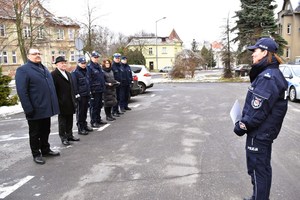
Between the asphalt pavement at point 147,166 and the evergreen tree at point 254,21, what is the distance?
25.4 m

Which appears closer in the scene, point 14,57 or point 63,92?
point 63,92

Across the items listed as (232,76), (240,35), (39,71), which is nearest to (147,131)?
(39,71)

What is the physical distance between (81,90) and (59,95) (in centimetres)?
88

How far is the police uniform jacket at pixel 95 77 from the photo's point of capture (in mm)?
7318

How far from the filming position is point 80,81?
21.6ft

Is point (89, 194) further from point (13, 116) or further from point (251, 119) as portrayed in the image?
point (13, 116)

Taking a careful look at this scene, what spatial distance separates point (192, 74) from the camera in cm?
2962

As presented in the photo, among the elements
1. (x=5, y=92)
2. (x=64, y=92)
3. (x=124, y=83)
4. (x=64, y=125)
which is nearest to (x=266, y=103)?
(x=64, y=92)

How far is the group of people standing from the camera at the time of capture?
15.7 feet

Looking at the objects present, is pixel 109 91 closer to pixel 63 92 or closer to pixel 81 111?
pixel 81 111

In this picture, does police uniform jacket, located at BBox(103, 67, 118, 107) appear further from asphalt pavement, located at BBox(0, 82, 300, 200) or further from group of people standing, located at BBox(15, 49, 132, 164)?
asphalt pavement, located at BBox(0, 82, 300, 200)

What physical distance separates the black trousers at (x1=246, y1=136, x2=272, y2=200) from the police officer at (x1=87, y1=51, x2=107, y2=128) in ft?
16.9

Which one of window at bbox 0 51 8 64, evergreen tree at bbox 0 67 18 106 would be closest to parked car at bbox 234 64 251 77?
evergreen tree at bbox 0 67 18 106

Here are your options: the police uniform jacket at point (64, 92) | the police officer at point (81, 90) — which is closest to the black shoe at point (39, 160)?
the police uniform jacket at point (64, 92)
